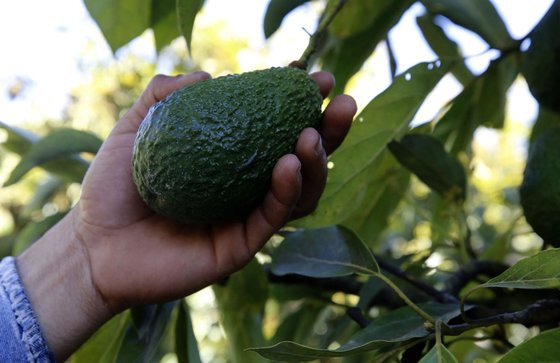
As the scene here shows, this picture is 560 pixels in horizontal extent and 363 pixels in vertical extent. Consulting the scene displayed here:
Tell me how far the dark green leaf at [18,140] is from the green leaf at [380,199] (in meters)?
0.71

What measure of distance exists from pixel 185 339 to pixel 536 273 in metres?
0.60

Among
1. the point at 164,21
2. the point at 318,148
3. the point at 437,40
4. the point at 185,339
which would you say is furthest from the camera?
the point at 437,40

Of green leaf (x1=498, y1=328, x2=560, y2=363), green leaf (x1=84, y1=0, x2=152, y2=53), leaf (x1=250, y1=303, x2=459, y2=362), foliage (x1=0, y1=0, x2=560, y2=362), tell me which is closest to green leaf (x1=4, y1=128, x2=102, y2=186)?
foliage (x1=0, y1=0, x2=560, y2=362)

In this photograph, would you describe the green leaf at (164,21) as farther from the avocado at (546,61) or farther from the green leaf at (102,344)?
the avocado at (546,61)

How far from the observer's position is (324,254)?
1.02 m

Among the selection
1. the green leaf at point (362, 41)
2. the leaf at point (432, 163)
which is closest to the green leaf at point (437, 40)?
the green leaf at point (362, 41)

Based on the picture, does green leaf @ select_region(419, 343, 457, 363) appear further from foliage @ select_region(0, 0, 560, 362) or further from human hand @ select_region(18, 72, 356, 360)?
human hand @ select_region(18, 72, 356, 360)

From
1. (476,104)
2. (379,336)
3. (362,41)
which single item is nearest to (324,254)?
(379,336)

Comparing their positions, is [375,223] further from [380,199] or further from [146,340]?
[146,340]

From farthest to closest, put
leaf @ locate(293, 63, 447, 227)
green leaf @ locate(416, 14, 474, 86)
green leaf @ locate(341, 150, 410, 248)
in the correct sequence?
green leaf @ locate(416, 14, 474, 86) → green leaf @ locate(341, 150, 410, 248) → leaf @ locate(293, 63, 447, 227)

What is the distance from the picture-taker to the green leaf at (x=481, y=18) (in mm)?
1319

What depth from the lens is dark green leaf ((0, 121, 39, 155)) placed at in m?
Result: 1.39

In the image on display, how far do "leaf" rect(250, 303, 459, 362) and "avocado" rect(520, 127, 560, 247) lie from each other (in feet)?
0.62

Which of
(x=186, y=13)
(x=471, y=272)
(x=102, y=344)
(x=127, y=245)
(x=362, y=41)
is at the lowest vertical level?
(x=102, y=344)
